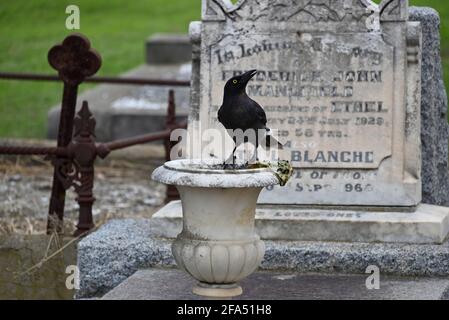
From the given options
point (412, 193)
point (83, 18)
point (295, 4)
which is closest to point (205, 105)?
point (295, 4)

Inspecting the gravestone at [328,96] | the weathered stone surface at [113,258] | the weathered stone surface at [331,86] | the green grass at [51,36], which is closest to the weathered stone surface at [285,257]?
the weathered stone surface at [113,258]

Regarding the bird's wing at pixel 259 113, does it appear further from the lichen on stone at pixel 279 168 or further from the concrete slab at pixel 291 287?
the concrete slab at pixel 291 287

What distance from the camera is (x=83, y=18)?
88.2ft

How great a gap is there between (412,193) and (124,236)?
176 cm

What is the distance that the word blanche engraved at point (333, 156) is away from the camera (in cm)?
739

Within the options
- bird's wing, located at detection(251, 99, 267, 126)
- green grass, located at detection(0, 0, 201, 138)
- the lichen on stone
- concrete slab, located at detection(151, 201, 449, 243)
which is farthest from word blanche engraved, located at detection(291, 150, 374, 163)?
green grass, located at detection(0, 0, 201, 138)

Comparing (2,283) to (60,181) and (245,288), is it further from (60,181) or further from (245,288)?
(245,288)

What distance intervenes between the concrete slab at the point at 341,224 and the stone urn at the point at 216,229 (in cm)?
125

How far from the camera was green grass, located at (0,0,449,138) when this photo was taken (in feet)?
56.3

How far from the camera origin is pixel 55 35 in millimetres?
23906

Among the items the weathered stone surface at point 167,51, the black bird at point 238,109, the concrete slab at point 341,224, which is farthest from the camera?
the weathered stone surface at point 167,51

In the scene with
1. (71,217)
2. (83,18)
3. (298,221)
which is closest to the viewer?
(298,221)

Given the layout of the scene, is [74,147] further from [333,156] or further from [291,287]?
[291,287]

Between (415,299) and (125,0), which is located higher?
(125,0)
